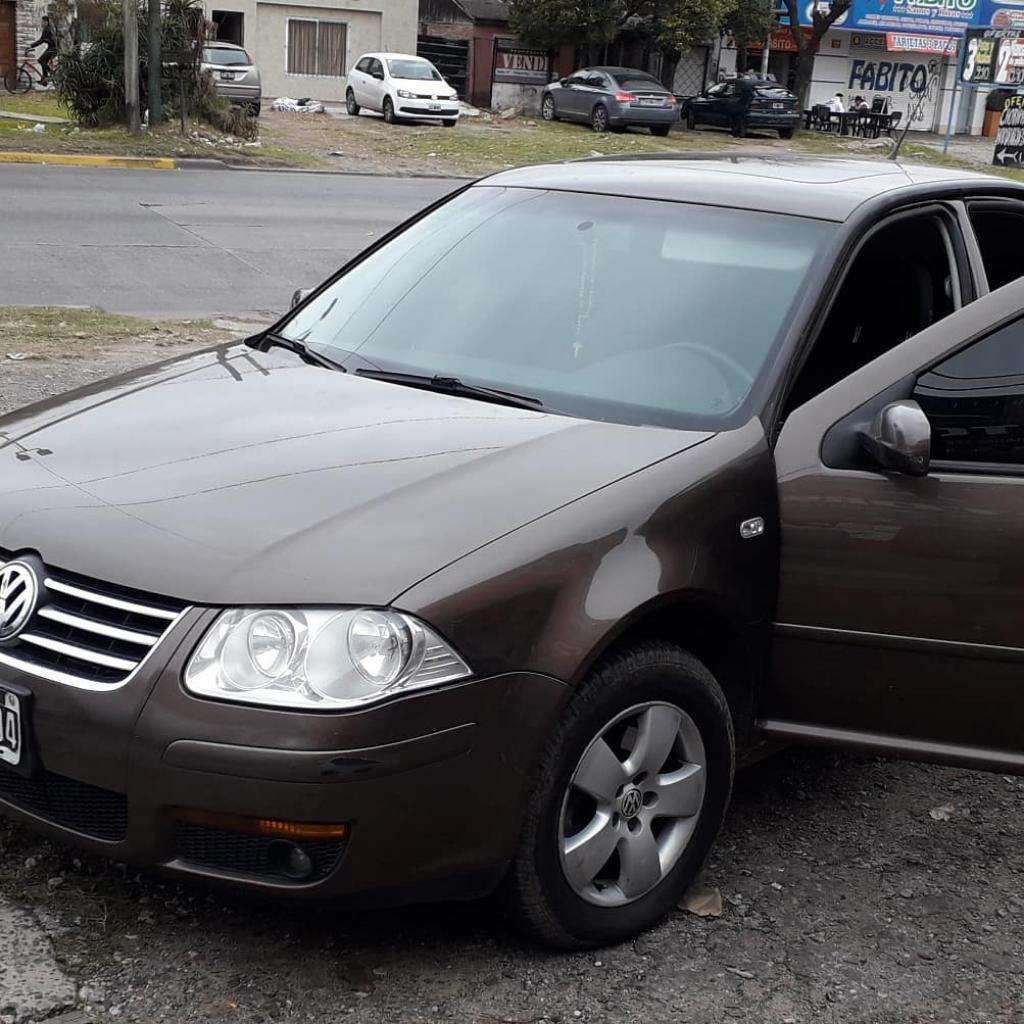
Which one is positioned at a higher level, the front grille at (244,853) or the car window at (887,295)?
the car window at (887,295)

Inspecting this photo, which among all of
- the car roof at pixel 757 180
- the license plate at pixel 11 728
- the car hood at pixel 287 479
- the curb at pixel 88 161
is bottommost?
the curb at pixel 88 161

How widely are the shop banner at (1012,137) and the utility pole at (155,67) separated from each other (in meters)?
20.5

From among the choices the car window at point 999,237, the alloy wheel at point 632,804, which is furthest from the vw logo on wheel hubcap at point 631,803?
the car window at point 999,237

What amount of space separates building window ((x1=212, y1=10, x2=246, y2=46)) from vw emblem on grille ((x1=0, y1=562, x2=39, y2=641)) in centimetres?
4234

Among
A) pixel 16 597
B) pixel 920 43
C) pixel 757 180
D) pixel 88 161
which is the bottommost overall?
Result: pixel 88 161

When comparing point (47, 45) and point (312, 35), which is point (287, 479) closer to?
point (47, 45)

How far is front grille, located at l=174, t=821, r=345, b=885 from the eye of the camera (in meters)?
2.71

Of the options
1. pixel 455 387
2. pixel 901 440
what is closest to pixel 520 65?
pixel 455 387

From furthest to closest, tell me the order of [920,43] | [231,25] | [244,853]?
[920,43] → [231,25] → [244,853]

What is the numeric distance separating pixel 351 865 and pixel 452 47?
4468 centimetres

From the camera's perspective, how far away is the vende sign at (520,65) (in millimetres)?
44125

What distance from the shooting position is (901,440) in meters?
3.20

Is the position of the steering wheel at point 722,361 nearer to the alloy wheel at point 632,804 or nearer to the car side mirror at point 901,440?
the car side mirror at point 901,440

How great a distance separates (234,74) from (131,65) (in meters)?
6.80
